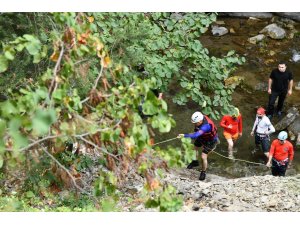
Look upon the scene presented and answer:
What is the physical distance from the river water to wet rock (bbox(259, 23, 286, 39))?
9.4 inches

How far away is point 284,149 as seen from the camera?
32.2 feet

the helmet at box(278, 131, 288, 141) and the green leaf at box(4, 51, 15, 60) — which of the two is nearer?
the green leaf at box(4, 51, 15, 60)

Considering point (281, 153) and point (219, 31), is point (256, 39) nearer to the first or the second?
point (219, 31)

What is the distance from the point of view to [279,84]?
12320mm

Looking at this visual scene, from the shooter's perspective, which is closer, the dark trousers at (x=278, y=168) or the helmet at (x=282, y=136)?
the helmet at (x=282, y=136)

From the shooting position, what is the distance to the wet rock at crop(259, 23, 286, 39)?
55.1ft

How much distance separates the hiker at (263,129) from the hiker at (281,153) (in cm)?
88

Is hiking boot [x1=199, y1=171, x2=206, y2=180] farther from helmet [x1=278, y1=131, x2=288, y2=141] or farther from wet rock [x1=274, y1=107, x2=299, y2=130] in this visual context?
wet rock [x1=274, y1=107, x2=299, y2=130]

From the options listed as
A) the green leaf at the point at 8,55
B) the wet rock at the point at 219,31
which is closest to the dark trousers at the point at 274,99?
the wet rock at the point at 219,31

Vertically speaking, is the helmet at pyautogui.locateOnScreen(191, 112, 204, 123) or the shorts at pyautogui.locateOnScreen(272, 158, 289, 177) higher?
the helmet at pyautogui.locateOnScreen(191, 112, 204, 123)

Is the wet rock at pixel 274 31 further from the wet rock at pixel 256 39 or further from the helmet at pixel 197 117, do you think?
the helmet at pixel 197 117

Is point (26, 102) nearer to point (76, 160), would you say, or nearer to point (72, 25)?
point (72, 25)

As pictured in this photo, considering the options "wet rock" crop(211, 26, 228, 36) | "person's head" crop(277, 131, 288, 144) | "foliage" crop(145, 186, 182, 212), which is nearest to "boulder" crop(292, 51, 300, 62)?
"wet rock" crop(211, 26, 228, 36)

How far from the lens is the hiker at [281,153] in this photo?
9773mm
